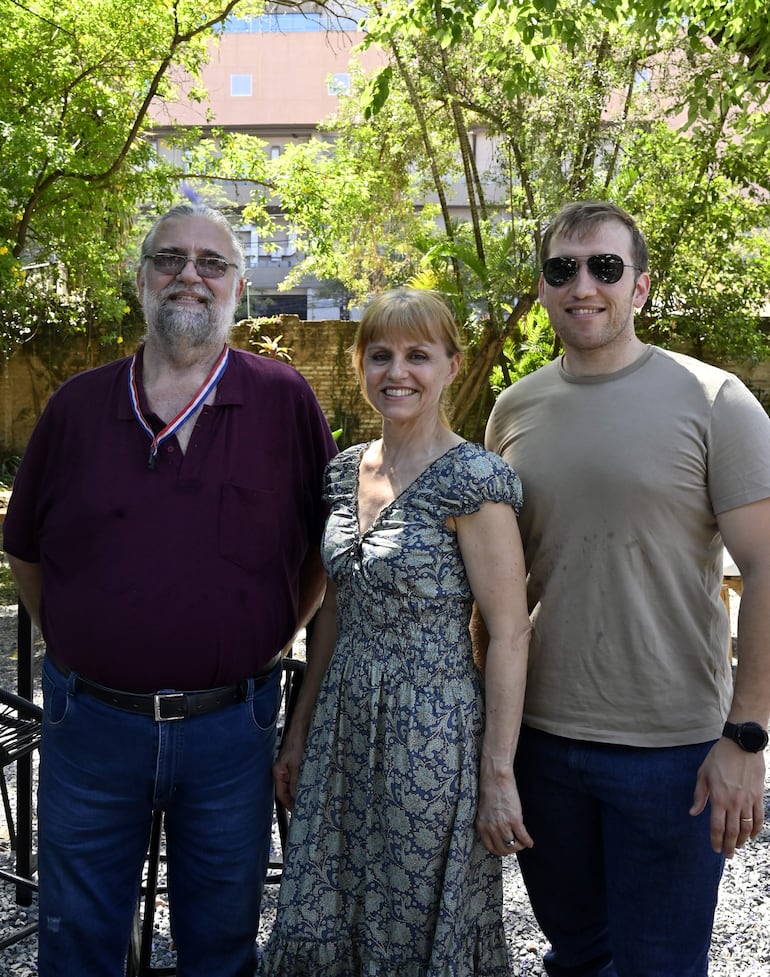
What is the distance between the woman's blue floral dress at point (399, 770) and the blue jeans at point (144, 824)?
0.12 metres

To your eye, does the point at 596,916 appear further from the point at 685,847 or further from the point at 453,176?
the point at 453,176

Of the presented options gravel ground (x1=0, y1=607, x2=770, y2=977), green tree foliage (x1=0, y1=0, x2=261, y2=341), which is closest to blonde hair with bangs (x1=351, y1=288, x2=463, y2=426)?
gravel ground (x1=0, y1=607, x2=770, y2=977)

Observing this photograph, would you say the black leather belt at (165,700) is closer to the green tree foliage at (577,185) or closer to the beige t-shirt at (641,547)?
the beige t-shirt at (641,547)

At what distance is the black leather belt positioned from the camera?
212 cm

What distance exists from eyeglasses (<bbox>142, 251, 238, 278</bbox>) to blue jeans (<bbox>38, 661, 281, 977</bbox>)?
1039mm

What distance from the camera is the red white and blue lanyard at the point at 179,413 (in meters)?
2.17

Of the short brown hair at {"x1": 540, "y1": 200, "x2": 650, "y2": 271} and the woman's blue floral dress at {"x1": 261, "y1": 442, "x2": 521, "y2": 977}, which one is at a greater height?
the short brown hair at {"x1": 540, "y1": 200, "x2": 650, "y2": 271}

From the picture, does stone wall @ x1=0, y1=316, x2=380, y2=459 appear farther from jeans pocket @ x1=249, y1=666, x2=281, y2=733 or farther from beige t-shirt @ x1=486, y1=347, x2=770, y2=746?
beige t-shirt @ x1=486, y1=347, x2=770, y2=746

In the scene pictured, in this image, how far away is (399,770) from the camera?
81.9 inches

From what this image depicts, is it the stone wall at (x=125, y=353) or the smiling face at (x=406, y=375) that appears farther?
the stone wall at (x=125, y=353)

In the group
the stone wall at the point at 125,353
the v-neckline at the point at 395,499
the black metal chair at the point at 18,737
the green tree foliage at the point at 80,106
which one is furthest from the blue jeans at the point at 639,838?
the stone wall at the point at 125,353

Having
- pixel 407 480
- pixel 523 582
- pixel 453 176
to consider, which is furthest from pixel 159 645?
pixel 453 176

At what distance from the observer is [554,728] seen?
85.0 inches

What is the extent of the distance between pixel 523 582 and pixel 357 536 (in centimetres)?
40
